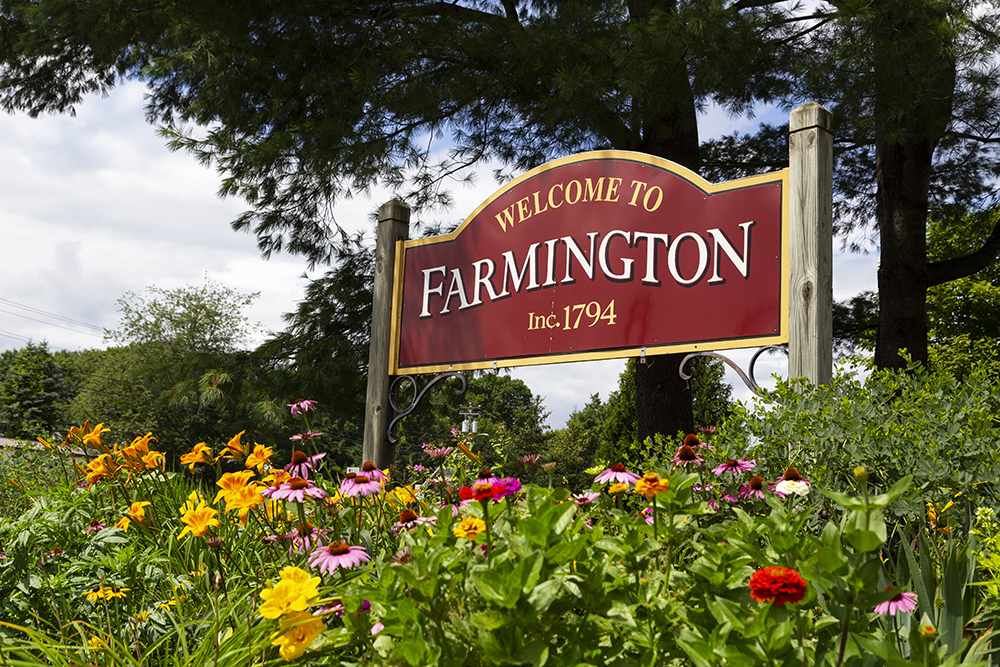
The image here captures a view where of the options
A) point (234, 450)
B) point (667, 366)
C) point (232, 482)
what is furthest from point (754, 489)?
point (667, 366)

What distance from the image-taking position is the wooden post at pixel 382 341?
190 inches

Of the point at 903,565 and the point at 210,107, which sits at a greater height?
the point at 210,107

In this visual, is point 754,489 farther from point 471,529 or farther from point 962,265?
point 962,265

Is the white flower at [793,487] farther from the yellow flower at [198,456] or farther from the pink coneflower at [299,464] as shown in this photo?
the yellow flower at [198,456]

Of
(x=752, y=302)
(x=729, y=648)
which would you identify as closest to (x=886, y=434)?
(x=752, y=302)

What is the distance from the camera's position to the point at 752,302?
133 inches

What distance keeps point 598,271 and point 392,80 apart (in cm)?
420

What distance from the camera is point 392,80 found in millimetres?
7180

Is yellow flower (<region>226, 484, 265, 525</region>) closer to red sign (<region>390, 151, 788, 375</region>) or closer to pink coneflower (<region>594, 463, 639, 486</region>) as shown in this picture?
pink coneflower (<region>594, 463, 639, 486</region>)

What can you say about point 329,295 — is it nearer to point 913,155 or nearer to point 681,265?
point 681,265

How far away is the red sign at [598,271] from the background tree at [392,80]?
1.86 m

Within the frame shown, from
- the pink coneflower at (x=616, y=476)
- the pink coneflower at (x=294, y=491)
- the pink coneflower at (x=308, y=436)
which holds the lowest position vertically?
the pink coneflower at (x=294, y=491)

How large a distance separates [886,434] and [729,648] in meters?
1.59

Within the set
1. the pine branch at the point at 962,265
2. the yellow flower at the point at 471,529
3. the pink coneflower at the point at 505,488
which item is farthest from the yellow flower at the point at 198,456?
the pine branch at the point at 962,265
